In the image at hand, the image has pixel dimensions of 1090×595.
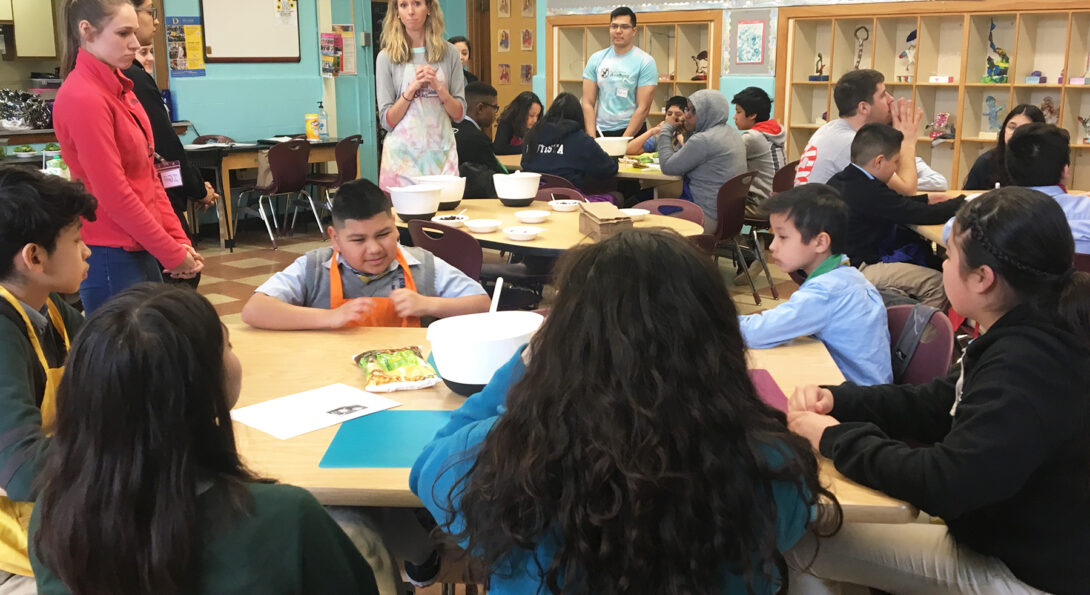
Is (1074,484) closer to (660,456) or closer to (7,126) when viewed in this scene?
(660,456)

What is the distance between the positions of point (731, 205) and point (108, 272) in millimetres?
3433

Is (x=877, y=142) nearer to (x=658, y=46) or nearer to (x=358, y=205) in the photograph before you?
(x=358, y=205)

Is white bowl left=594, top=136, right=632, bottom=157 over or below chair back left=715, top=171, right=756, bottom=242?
over

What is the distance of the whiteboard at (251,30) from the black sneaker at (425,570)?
7.39m

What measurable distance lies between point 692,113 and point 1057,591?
4.64m

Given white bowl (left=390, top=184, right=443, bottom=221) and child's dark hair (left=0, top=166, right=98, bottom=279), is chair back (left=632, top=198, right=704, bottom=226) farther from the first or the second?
child's dark hair (left=0, top=166, right=98, bottom=279)

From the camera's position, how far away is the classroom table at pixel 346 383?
4.83ft

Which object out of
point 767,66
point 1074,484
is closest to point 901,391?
point 1074,484

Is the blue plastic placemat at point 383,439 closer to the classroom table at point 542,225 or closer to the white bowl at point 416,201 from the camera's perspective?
the classroom table at point 542,225

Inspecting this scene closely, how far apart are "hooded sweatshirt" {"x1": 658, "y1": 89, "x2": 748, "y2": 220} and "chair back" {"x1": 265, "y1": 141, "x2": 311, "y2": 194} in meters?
3.32

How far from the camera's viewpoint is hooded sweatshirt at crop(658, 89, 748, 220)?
5559 mm

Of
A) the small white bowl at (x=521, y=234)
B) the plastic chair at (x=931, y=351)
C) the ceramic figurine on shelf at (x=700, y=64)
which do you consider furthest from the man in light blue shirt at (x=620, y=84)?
the plastic chair at (x=931, y=351)

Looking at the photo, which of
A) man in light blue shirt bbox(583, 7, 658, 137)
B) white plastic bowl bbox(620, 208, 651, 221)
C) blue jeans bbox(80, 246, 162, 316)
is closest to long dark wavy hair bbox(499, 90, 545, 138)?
man in light blue shirt bbox(583, 7, 658, 137)

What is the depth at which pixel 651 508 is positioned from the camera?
41.5 inches
